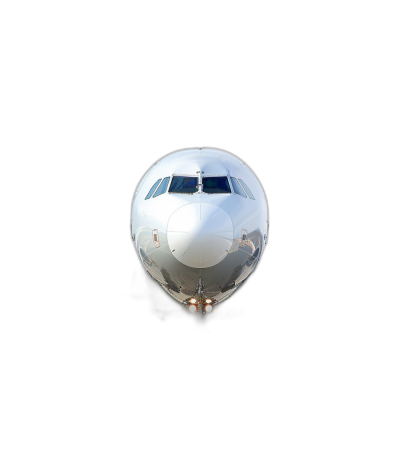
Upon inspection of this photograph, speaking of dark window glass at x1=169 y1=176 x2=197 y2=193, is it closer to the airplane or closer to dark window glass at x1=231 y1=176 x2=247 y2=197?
the airplane

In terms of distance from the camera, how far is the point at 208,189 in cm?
Result: 1364

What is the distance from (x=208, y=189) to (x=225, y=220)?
1.33 m

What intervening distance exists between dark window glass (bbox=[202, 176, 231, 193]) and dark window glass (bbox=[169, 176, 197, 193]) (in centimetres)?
30

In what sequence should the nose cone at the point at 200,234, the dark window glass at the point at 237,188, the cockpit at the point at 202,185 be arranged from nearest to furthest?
the nose cone at the point at 200,234, the cockpit at the point at 202,185, the dark window glass at the point at 237,188

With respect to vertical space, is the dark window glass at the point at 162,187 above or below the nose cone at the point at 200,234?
above

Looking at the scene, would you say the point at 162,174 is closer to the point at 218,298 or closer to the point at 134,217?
the point at 134,217

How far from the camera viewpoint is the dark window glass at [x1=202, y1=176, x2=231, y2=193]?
1368 centimetres

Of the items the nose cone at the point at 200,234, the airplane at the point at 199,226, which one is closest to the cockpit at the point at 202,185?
the airplane at the point at 199,226

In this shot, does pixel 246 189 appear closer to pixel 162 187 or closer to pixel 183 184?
pixel 183 184

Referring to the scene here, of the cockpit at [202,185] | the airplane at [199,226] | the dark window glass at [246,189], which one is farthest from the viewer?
the dark window glass at [246,189]

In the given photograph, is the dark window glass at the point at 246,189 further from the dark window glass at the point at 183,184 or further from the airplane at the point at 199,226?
the dark window glass at the point at 183,184

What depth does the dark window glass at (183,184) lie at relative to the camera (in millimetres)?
13695

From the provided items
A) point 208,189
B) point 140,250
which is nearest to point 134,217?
point 140,250

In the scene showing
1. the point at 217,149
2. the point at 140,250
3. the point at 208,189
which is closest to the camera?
the point at 208,189
